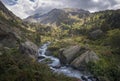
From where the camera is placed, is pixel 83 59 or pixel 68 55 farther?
pixel 68 55

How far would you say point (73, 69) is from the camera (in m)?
69.6

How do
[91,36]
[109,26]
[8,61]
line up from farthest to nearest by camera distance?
[109,26] < [91,36] < [8,61]

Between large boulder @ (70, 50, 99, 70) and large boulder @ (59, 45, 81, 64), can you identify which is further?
large boulder @ (59, 45, 81, 64)

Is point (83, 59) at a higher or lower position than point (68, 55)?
lower

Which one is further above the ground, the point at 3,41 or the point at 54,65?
the point at 3,41

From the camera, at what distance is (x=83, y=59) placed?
69.4 meters

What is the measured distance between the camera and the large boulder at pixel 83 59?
68.3 metres

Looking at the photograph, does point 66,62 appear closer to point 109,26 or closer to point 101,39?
point 101,39

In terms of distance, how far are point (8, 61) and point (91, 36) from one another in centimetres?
9005

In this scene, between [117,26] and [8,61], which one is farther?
[117,26]

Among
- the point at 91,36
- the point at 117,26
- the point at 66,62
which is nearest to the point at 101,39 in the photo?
the point at 91,36

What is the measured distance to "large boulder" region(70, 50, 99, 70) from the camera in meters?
68.3

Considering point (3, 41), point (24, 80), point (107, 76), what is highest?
point (3, 41)

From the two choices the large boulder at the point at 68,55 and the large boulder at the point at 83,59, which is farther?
the large boulder at the point at 68,55
